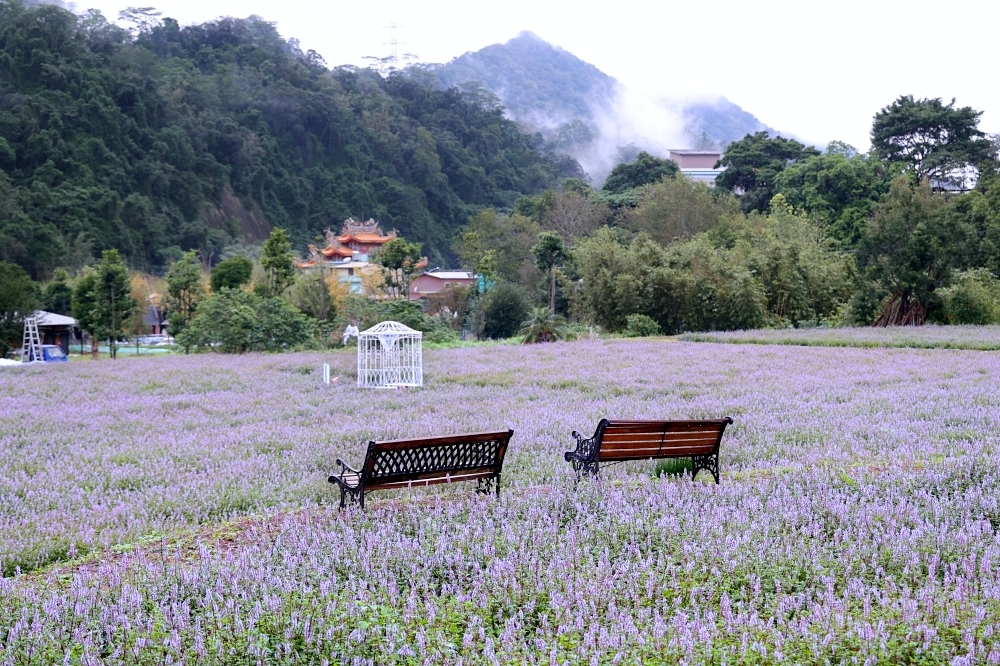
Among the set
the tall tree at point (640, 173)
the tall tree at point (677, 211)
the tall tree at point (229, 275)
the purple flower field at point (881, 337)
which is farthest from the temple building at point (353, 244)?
the purple flower field at point (881, 337)

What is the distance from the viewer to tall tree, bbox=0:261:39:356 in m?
30.2

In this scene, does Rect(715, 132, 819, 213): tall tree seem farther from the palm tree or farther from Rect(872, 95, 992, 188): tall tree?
the palm tree

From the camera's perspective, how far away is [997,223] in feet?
104

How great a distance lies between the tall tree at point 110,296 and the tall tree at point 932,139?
42681mm

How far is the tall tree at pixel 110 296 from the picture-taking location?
3153cm

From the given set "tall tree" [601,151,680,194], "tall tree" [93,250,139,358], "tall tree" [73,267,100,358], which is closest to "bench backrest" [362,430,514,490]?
"tall tree" [93,250,139,358]

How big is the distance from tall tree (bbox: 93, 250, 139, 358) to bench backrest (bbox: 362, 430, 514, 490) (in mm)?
28442

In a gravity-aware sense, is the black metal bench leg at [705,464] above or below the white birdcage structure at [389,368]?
below

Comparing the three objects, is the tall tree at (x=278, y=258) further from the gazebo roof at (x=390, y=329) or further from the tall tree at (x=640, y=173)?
the tall tree at (x=640, y=173)

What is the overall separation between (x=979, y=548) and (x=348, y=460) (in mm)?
5540

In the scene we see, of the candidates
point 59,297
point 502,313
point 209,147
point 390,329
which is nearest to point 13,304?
point 59,297

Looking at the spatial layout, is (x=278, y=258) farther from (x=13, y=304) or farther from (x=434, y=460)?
(x=434, y=460)

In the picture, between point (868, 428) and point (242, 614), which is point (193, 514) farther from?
point (868, 428)

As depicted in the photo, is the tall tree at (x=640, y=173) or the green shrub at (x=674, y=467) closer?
the green shrub at (x=674, y=467)
